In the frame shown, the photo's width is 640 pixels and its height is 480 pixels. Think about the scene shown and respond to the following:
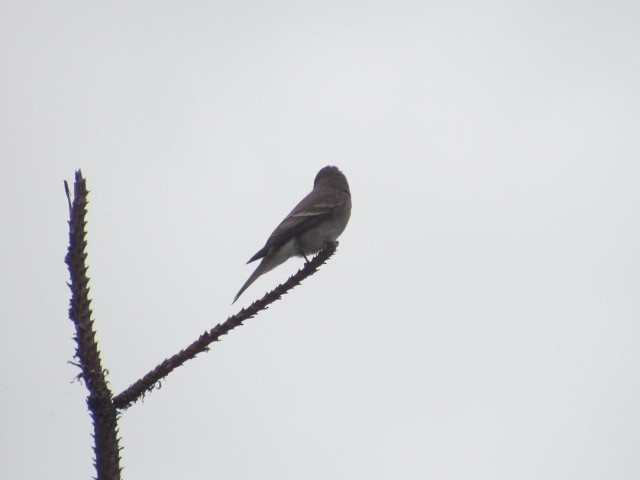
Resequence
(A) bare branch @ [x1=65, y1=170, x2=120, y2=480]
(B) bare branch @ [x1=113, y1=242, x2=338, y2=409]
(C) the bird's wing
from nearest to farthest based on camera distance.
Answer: (A) bare branch @ [x1=65, y1=170, x2=120, y2=480] < (B) bare branch @ [x1=113, y1=242, x2=338, y2=409] < (C) the bird's wing

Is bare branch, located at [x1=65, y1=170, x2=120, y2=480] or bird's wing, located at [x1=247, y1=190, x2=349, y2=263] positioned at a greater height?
bird's wing, located at [x1=247, y1=190, x2=349, y2=263]

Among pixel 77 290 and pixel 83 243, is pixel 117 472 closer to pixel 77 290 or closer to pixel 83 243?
pixel 77 290

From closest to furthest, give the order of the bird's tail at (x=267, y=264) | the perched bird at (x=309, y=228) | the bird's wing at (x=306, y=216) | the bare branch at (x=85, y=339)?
the bare branch at (x=85, y=339) < the bird's tail at (x=267, y=264) < the perched bird at (x=309, y=228) < the bird's wing at (x=306, y=216)

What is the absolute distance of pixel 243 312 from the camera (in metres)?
3.60

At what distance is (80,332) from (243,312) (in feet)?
2.99

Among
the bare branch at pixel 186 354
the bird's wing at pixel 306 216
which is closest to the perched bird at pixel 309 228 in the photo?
the bird's wing at pixel 306 216

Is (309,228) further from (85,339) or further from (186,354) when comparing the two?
(85,339)

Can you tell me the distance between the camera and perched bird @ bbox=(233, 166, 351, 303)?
873cm

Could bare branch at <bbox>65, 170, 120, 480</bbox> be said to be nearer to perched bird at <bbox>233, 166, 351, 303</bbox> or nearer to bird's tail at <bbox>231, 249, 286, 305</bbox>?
bird's tail at <bbox>231, 249, 286, 305</bbox>

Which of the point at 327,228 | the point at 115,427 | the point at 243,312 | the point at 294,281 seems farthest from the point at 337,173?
the point at 115,427

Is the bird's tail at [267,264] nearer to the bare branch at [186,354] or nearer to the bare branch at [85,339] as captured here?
the bare branch at [186,354]

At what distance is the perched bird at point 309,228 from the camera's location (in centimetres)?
873

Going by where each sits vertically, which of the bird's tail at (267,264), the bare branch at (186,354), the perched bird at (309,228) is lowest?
the bare branch at (186,354)

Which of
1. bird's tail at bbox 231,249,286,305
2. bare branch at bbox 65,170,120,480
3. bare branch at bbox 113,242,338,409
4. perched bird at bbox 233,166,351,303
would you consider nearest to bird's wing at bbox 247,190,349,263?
perched bird at bbox 233,166,351,303
